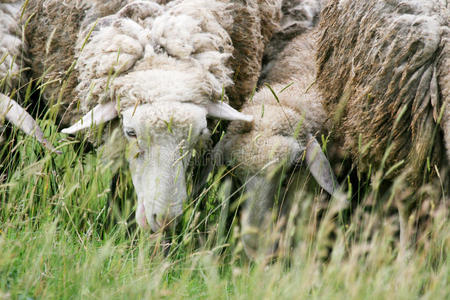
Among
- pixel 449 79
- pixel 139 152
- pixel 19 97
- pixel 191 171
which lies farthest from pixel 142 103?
pixel 449 79

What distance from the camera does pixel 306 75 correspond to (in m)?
4.20

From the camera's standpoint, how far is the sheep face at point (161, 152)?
2.85 m

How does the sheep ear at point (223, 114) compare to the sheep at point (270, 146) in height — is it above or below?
above

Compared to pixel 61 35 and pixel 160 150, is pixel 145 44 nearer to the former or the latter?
pixel 160 150

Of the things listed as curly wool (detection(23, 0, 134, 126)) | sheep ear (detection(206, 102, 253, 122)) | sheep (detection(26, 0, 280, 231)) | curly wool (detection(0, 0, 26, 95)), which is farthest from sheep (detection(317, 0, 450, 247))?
curly wool (detection(0, 0, 26, 95))

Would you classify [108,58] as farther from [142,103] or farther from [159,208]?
[159,208]

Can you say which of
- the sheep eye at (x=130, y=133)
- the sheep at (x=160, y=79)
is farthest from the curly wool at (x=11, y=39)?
the sheep eye at (x=130, y=133)

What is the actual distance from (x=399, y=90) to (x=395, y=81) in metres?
0.05

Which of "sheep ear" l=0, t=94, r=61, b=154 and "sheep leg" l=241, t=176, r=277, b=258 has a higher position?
"sheep ear" l=0, t=94, r=61, b=154

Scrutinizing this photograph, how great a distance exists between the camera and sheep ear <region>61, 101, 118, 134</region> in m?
3.12

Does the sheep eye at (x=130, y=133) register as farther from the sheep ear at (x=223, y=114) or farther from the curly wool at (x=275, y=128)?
the curly wool at (x=275, y=128)

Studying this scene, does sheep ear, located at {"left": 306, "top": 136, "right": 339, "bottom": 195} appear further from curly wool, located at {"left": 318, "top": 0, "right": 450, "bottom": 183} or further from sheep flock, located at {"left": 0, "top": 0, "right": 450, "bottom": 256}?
curly wool, located at {"left": 318, "top": 0, "right": 450, "bottom": 183}

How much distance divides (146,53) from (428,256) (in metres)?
1.77

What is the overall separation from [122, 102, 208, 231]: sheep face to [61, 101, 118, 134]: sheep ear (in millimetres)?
137
